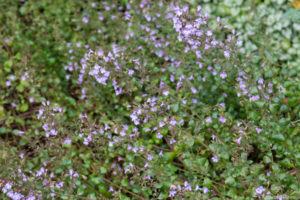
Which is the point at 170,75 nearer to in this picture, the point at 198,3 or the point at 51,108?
the point at 51,108

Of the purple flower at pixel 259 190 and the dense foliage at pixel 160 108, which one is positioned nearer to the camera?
the purple flower at pixel 259 190

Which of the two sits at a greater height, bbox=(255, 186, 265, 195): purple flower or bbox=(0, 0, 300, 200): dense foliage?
bbox=(0, 0, 300, 200): dense foliage

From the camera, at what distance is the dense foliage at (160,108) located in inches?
110

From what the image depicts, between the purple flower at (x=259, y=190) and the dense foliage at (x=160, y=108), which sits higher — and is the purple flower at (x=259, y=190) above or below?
below

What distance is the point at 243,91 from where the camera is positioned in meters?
2.77

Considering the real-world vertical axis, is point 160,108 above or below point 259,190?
above

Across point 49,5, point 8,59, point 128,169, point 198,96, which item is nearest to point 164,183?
point 128,169

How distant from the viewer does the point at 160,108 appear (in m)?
2.85

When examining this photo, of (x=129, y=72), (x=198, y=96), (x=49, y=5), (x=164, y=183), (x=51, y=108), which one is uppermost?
(x=49, y=5)

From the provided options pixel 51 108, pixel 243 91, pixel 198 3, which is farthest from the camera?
pixel 198 3

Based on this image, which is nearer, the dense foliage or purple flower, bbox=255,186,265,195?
purple flower, bbox=255,186,265,195

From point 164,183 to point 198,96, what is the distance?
1001 millimetres

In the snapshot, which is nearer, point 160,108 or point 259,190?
point 259,190

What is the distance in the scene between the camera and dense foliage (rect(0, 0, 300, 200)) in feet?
9.14
